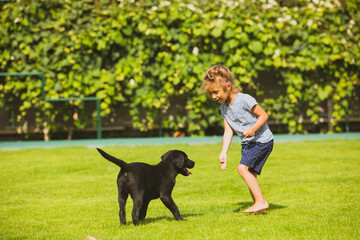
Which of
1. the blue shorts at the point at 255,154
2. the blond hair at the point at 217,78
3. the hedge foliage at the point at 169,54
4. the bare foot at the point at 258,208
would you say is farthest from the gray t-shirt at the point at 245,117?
the hedge foliage at the point at 169,54

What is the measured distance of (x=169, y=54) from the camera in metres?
11.8

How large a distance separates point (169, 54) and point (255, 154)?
276 inches

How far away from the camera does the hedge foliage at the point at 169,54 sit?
1163cm

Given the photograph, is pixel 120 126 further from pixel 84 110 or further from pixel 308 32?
pixel 308 32

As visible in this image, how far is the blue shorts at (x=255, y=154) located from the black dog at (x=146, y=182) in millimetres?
Result: 488

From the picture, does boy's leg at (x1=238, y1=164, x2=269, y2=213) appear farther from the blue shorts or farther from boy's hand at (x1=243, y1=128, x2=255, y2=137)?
boy's hand at (x1=243, y1=128, x2=255, y2=137)

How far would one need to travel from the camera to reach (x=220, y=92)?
500cm

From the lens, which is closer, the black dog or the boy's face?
the black dog

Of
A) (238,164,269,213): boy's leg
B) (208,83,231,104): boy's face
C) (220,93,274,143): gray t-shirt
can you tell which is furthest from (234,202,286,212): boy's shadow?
(208,83,231,104): boy's face

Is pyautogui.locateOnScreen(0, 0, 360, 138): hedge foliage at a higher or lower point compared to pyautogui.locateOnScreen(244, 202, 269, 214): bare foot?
higher

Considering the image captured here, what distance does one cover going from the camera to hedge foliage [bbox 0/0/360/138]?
11633 millimetres

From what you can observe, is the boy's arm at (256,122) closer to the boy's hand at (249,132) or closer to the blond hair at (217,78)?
the boy's hand at (249,132)

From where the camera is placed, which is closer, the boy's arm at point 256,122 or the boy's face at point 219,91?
the boy's arm at point 256,122

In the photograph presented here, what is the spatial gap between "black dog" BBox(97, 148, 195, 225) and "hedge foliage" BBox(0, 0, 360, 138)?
6.76 metres
